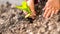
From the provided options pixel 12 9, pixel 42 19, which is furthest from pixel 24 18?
pixel 12 9

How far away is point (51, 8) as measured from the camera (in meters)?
1.45

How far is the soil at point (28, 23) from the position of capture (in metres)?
1.35

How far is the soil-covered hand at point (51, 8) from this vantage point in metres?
1.43

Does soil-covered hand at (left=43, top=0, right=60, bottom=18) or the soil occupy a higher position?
soil-covered hand at (left=43, top=0, right=60, bottom=18)

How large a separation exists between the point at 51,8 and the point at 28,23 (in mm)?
200

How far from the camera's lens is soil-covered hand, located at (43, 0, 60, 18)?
1430mm

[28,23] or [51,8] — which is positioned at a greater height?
[51,8]

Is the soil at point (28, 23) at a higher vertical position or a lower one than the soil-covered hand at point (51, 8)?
lower

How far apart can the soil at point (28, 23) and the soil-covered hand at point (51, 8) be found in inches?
1.2

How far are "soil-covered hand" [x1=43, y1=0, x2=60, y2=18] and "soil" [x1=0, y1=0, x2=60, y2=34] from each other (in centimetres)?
3

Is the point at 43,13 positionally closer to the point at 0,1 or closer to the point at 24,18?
the point at 24,18

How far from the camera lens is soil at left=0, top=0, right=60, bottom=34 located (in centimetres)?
135

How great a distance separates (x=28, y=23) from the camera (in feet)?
4.95

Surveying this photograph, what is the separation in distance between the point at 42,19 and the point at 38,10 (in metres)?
0.13
